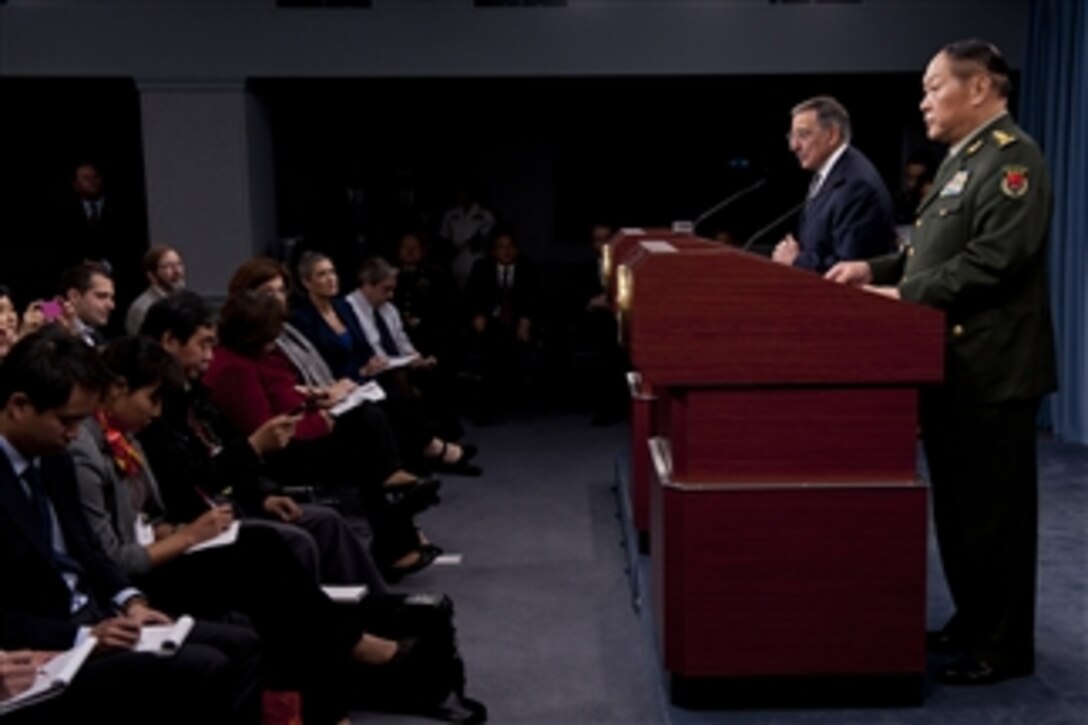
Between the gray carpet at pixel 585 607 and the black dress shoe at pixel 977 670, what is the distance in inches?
1.0

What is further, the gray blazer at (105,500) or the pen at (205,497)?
the pen at (205,497)

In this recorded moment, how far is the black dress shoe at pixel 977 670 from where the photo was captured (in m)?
2.78

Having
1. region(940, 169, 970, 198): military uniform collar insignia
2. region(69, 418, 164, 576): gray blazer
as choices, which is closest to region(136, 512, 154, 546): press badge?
region(69, 418, 164, 576): gray blazer

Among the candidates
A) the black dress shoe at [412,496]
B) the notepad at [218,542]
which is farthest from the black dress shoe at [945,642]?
the black dress shoe at [412,496]

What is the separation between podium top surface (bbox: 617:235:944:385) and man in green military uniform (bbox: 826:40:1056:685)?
153mm

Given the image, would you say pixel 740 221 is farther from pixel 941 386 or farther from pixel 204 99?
pixel 941 386

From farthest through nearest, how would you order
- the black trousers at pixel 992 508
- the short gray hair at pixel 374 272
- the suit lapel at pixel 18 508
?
the short gray hair at pixel 374 272, the black trousers at pixel 992 508, the suit lapel at pixel 18 508

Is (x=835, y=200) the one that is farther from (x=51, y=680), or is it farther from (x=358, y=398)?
(x=51, y=680)

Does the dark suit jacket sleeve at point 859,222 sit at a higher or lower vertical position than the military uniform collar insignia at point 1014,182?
lower

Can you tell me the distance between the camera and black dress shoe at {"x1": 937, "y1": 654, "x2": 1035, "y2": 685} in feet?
9.11

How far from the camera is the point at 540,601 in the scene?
12.7ft

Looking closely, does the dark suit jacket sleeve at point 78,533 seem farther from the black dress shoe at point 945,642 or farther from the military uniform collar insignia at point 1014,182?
the military uniform collar insignia at point 1014,182

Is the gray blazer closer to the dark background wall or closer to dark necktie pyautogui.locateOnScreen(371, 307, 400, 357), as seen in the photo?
dark necktie pyautogui.locateOnScreen(371, 307, 400, 357)

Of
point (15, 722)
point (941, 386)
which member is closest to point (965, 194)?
point (941, 386)
